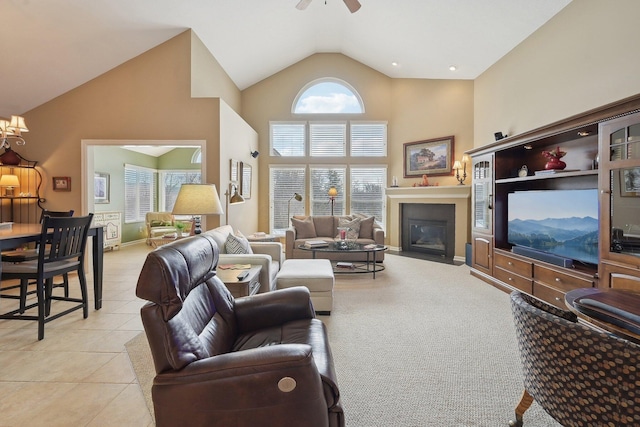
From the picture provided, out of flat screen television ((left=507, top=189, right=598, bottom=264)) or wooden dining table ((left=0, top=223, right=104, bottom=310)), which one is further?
flat screen television ((left=507, top=189, right=598, bottom=264))

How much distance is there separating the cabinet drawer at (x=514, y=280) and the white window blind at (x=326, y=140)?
445 cm

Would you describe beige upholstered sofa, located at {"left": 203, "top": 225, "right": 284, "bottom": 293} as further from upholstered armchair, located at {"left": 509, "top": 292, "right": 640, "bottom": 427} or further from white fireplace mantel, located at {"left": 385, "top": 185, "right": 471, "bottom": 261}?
white fireplace mantel, located at {"left": 385, "top": 185, "right": 471, "bottom": 261}

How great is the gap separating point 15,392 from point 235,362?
1860mm

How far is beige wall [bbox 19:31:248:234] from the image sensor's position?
502 cm

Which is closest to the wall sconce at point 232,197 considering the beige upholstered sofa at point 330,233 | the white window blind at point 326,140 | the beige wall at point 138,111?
the beige wall at point 138,111

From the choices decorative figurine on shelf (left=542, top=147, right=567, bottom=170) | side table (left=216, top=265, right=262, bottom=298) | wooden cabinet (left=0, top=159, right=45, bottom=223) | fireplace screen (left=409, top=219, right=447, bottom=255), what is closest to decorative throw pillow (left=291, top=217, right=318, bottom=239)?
fireplace screen (left=409, top=219, right=447, bottom=255)

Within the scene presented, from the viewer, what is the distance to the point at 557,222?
3732 mm

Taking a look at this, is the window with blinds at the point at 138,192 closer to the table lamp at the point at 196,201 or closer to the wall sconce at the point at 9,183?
→ the wall sconce at the point at 9,183

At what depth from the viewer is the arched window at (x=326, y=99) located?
25.8 ft

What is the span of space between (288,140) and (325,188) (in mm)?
1443

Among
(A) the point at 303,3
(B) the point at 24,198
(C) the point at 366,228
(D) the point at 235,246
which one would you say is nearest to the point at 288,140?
(C) the point at 366,228

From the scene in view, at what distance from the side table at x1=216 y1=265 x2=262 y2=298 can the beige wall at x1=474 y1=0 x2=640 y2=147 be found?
13.1 ft

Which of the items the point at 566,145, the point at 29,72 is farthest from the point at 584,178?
the point at 29,72

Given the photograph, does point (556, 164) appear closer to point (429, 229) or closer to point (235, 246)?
point (429, 229)
